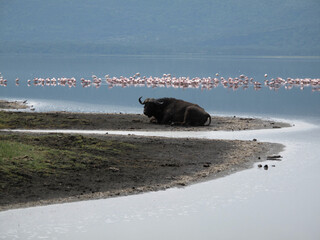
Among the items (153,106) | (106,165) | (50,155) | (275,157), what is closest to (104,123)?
(153,106)

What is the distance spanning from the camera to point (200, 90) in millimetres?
58469

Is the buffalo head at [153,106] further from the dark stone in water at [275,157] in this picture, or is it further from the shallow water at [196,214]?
the shallow water at [196,214]

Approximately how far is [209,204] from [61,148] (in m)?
5.05

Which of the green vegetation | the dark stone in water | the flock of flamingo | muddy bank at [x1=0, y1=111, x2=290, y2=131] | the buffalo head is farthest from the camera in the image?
the flock of flamingo

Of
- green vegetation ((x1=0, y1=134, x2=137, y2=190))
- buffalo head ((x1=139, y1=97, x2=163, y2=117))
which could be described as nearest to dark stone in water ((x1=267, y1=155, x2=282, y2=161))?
green vegetation ((x1=0, y1=134, x2=137, y2=190))

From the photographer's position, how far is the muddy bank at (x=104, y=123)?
26688 mm

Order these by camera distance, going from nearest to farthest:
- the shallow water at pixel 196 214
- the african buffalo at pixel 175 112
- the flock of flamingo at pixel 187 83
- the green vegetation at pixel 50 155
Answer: the shallow water at pixel 196 214 → the green vegetation at pixel 50 155 → the african buffalo at pixel 175 112 → the flock of flamingo at pixel 187 83

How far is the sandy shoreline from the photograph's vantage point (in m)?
15.5

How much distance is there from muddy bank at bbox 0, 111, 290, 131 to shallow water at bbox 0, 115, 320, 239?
9214mm

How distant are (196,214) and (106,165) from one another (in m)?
3.78

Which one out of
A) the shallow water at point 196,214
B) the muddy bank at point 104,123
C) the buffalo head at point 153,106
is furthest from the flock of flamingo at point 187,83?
the shallow water at point 196,214

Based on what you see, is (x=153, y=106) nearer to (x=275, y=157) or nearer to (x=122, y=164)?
(x=275, y=157)

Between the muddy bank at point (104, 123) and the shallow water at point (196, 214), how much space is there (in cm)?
921

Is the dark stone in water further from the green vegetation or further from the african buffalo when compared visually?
the african buffalo
